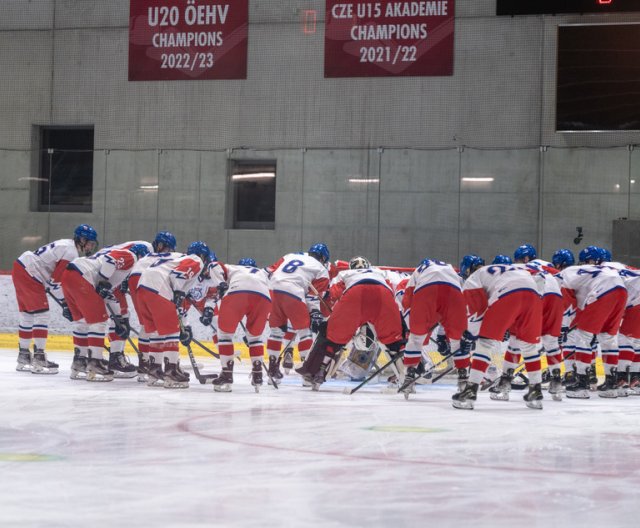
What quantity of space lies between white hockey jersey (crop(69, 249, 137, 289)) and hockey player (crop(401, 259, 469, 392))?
2534mm

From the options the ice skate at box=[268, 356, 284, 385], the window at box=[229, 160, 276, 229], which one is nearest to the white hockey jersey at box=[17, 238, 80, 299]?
the ice skate at box=[268, 356, 284, 385]

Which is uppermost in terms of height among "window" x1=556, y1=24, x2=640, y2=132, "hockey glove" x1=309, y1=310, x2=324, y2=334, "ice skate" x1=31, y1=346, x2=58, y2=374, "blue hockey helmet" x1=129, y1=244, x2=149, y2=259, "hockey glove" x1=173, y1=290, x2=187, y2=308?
"window" x1=556, y1=24, x2=640, y2=132

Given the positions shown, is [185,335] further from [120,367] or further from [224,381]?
[224,381]

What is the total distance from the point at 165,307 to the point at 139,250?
1.02 metres

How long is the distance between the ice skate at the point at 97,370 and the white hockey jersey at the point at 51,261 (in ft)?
3.26

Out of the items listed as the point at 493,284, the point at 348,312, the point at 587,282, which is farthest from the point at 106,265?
the point at 587,282

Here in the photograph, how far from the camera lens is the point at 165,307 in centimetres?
843

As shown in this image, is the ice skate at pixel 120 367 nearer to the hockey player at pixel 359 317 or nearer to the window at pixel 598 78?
the hockey player at pixel 359 317

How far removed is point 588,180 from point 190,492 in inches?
421

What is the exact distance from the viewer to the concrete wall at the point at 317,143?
14008mm

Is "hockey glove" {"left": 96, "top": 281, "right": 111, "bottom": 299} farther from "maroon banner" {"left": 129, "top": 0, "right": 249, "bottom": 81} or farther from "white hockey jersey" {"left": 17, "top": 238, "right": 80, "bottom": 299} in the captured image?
"maroon banner" {"left": 129, "top": 0, "right": 249, "bottom": 81}

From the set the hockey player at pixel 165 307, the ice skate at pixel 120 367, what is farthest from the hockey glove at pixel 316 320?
the ice skate at pixel 120 367

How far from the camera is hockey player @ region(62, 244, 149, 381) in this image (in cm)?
898

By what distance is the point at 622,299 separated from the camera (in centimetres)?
868
